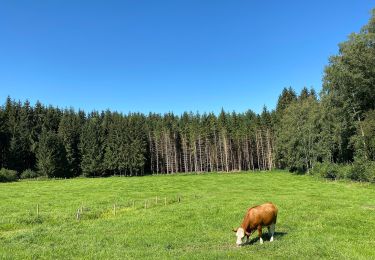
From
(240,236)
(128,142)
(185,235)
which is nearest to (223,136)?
(128,142)

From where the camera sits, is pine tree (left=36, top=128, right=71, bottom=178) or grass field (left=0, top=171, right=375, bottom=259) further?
pine tree (left=36, top=128, right=71, bottom=178)

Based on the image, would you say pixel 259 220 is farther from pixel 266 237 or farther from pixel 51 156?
pixel 51 156

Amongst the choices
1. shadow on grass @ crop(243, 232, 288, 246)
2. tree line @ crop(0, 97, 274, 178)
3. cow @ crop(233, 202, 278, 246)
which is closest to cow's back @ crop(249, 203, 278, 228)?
cow @ crop(233, 202, 278, 246)

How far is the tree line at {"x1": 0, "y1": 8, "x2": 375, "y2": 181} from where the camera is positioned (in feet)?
234

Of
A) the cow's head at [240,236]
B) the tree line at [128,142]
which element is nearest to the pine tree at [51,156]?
the tree line at [128,142]

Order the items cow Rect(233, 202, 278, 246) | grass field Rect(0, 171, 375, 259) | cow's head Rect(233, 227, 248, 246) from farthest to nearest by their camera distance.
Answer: cow Rect(233, 202, 278, 246), cow's head Rect(233, 227, 248, 246), grass field Rect(0, 171, 375, 259)

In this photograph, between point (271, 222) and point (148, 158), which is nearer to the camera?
point (271, 222)

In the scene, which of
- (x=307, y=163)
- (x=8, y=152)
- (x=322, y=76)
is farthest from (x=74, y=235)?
(x=8, y=152)

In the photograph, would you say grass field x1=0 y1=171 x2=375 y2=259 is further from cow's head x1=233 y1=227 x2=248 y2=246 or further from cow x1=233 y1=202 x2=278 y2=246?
cow x1=233 y1=202 x2=278 y2=246

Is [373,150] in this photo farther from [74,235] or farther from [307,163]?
[74,235]

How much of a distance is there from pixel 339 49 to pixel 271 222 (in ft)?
197

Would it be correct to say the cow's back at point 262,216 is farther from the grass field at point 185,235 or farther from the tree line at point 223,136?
the tree line at point 223,136

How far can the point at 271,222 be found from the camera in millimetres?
21891

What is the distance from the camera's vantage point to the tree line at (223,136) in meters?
71.4
